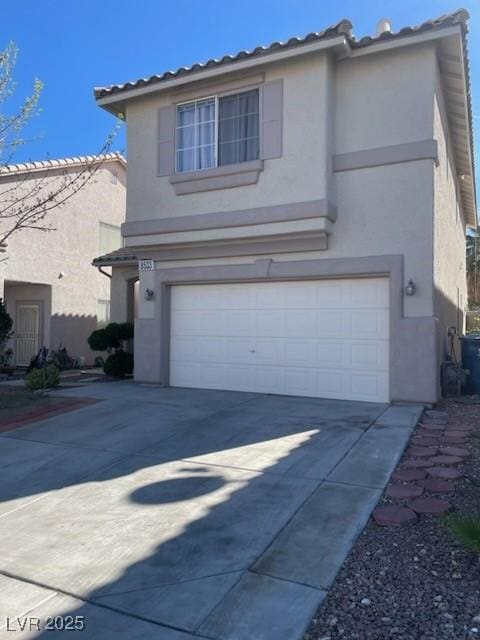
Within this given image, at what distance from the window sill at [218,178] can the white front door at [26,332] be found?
9.63 meters

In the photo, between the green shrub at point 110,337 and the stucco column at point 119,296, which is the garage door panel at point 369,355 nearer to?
the green shrub at point 110,337

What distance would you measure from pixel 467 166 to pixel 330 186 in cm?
766

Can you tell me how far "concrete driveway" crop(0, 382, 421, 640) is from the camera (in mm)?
3295

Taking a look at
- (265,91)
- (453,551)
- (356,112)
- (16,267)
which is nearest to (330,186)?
(356,112)

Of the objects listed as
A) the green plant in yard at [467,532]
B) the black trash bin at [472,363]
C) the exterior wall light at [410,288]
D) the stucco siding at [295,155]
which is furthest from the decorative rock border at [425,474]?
the stucco siding at [295,155]

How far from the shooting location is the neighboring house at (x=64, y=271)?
56.1 feet

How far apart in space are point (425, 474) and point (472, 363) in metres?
5.46

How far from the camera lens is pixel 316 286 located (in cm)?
1017

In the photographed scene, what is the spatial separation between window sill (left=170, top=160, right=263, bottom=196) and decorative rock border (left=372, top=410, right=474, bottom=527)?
5423mm

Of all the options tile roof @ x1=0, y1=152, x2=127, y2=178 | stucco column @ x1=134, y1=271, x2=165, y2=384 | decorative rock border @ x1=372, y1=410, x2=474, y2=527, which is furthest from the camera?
tile roof @ x1=0, y1=152, x2=127, y2=178

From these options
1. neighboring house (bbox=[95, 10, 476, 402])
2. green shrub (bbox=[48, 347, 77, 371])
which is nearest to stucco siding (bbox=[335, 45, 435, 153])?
neighboring house (bbox=[95, 10, 476, 402])

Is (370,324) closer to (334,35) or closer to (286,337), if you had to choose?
(286,337)

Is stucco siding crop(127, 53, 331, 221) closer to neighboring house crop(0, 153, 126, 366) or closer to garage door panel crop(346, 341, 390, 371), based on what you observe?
garage door panel crop(346, 341, 390, 371)

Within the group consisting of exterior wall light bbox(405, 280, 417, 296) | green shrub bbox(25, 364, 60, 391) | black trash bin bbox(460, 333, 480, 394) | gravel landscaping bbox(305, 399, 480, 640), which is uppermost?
exterior wall light bbox(405, 280, 417, 296)
